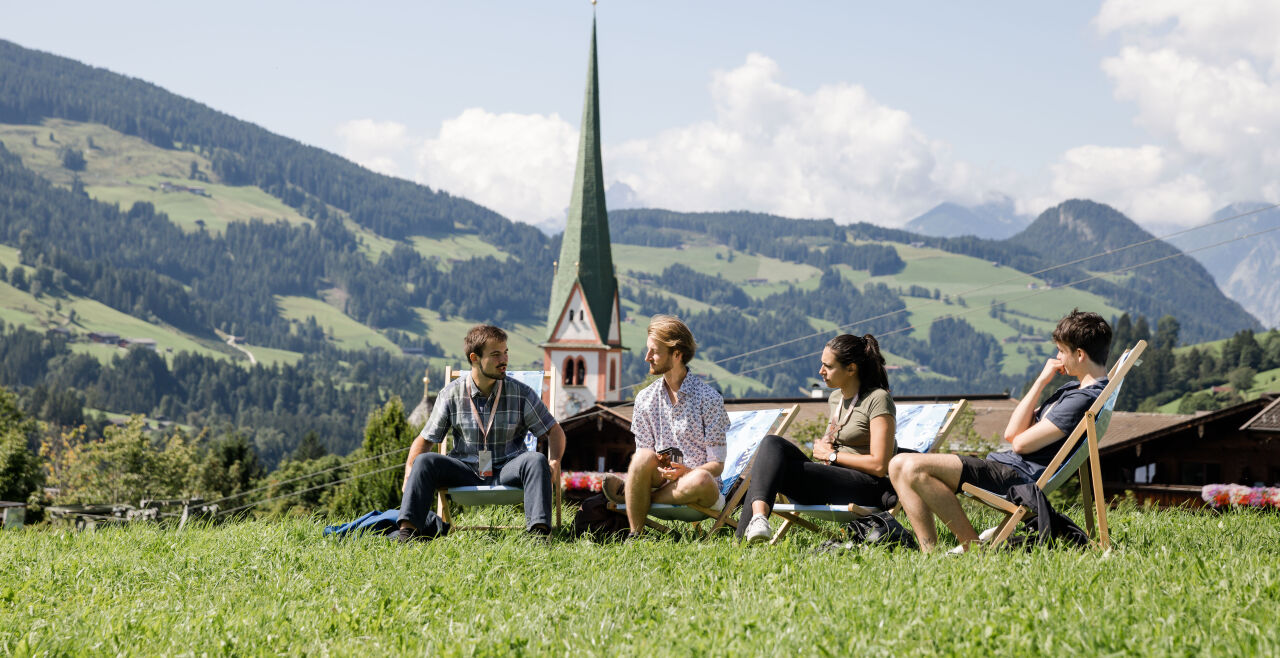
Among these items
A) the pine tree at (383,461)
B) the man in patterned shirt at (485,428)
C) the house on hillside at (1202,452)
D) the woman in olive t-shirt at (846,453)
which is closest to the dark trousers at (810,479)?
the woman in olive t-shirt at (846,453)

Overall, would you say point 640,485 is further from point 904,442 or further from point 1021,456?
point 904,442

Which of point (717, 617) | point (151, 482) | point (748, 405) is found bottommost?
point (151, 482)

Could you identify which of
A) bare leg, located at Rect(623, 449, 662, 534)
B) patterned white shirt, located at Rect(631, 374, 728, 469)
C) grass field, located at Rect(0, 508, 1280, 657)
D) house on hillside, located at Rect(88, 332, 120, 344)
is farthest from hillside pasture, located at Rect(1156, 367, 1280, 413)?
house on hillside, located at Rect(88, 332, 120, 344)

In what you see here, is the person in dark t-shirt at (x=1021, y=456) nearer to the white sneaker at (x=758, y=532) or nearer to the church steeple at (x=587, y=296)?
the white sneaker at (x=758, y=532)

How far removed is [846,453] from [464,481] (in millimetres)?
2147

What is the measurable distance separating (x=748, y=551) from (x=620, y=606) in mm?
1179

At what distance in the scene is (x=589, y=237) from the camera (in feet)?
199

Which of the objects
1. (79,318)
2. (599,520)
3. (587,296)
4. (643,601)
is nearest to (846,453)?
(599,520)

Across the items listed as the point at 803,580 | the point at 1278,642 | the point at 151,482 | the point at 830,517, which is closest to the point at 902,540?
the point at 830,517

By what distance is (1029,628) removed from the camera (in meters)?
3.40

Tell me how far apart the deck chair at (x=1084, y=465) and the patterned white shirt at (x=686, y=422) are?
1.53m

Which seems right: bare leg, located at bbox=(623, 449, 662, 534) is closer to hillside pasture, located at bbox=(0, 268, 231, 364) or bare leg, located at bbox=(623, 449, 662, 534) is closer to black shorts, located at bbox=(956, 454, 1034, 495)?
black shorts, located at bbox=(956, 454, 1034, 495)

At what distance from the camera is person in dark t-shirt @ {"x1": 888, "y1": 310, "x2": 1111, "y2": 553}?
16.8ft

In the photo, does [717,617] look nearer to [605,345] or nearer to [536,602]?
[536,602]
